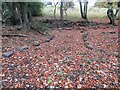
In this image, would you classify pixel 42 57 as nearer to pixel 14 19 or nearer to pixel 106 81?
pixel 106 81

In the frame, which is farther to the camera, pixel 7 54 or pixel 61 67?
pixel 7 54

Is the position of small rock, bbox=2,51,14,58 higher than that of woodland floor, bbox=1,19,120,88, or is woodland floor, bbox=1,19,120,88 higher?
small rock, bbox=2,51,14,58

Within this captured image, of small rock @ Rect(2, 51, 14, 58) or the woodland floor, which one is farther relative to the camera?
small rock @ Rect(2, 51, 14, 58)

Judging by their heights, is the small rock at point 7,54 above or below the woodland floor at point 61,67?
above

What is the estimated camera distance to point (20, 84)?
2.75 metres

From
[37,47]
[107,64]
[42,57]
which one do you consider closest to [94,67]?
[107,64]

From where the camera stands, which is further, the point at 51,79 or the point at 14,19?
the point at 14,19

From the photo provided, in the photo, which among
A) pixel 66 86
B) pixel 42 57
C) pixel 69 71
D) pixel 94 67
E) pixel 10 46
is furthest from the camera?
pixel 10 46

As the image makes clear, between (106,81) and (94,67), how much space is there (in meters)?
0.51

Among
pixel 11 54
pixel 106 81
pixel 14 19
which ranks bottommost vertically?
pixel 106 81

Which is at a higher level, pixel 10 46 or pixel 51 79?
pixel 10 46

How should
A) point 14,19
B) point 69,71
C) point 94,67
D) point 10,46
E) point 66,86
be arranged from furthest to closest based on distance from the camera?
point 14,19 → point 10,46 → point 94,67 → point 69,71 → point 66,86

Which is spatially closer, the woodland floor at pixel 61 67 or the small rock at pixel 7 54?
the woodland floor at pixel 61 67

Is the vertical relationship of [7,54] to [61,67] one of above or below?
above
